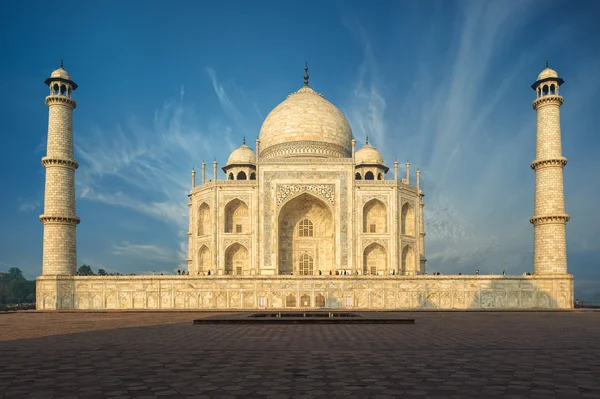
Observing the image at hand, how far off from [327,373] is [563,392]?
Answer: 7.78 feet

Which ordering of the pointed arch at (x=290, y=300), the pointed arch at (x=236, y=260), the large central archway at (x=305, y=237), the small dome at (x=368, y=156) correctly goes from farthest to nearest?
the small dome at (x=368, y=156), the large central archway at (x=305, y=237), the pointed arch at (x=236, y=260), the pointed arch at (x=290, y=300)

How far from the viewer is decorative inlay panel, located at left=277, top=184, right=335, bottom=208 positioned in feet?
107

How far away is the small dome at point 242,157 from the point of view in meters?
37.9

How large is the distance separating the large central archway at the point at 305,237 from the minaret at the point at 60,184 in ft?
39.7

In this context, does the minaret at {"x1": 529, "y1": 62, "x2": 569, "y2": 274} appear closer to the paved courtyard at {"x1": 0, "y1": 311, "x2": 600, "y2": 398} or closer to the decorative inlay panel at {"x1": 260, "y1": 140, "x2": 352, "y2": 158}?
the decorative inlay panel at {"x1": 260, "y1": 140, "x2": 352, "y2": 158}

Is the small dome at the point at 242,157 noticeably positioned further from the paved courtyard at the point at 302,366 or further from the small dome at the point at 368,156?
the paved courtyard at the point at 302,366

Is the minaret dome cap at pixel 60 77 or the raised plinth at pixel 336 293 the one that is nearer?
the raised plinth at pixel 336 293

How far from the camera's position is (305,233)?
113ft

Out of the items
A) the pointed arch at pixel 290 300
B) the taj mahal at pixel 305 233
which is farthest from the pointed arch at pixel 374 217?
the pointed arch at pixel 290 300

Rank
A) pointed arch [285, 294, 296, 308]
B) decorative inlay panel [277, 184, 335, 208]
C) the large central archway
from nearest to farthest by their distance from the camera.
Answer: pointed arch [285, 294, 296, 308] → decorative inlay panel [277, 184, 335, 208] → the large central archway

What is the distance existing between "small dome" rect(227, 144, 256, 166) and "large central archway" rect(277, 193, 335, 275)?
5845 millimetres

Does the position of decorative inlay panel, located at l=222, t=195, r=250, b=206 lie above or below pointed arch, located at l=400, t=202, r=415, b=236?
above

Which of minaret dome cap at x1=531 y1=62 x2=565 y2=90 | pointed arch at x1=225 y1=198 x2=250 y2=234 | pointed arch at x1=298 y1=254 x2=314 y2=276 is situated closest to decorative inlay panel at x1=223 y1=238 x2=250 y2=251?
pointed arch at x1=225 y1=198 x2=250 y2=234

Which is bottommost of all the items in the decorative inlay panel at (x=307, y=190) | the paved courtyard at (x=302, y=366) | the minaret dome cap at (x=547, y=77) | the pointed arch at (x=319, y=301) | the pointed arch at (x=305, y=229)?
the pointed arch at (x=319, y=301)
